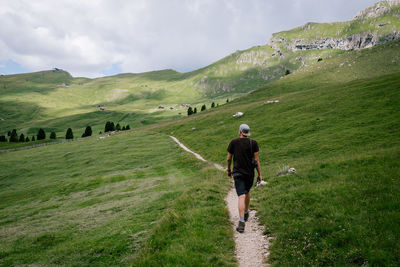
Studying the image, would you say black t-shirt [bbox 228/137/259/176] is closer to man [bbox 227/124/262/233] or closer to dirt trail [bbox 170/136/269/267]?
man [bbox 227/124/262/233]

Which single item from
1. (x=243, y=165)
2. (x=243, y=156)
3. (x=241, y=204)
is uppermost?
(x=243, y=156)

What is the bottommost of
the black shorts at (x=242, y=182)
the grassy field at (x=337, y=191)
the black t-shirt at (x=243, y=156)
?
the grassy field at (x=337, y=191)

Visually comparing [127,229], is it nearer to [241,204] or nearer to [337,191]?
[241,204]

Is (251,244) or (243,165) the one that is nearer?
(251,244)

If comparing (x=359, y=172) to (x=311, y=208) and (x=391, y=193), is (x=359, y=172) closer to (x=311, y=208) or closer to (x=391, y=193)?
(x=391, y=193)

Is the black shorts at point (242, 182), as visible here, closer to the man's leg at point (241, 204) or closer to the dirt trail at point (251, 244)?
the man's leg at point (241, 204)

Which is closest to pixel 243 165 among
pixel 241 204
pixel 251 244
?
pixel 241 204

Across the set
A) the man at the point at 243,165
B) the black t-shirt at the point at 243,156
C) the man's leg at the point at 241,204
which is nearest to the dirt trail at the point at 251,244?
the man at the point at 243,165

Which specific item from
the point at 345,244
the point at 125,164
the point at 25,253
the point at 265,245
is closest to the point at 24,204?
the point at 125,164

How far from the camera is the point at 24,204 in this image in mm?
31688

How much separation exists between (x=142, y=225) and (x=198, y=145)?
37794 mm

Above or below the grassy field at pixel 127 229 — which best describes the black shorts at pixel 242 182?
above

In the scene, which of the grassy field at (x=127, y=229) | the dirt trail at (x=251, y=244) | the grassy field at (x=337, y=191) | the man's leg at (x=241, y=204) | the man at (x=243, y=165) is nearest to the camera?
the grassy field at (x=337, y=191)

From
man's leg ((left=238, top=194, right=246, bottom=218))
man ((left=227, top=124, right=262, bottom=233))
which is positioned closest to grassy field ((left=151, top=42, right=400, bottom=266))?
man's leg ((left=238, top=194, right=246, bottom=218))
